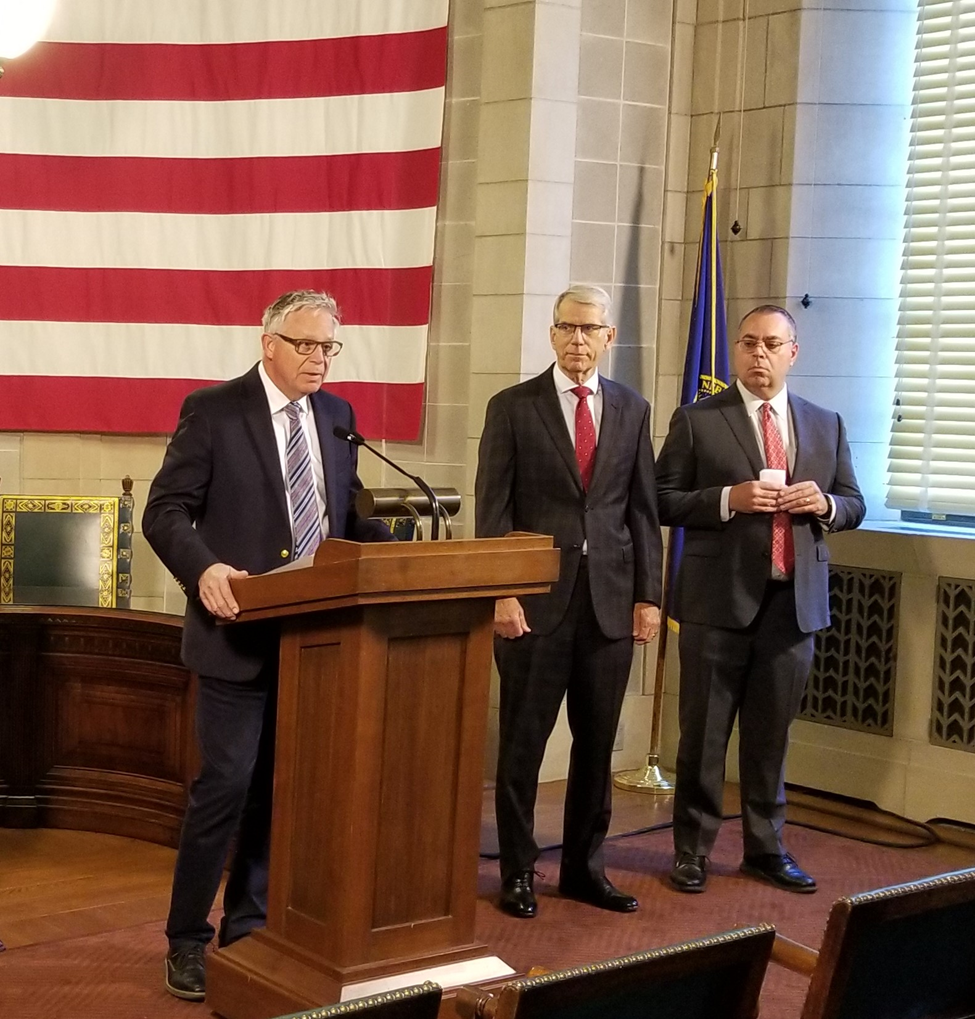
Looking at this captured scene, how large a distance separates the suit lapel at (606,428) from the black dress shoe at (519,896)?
3.74ft

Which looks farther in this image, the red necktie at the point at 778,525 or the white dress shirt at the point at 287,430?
the red necktie at the point at 778,525

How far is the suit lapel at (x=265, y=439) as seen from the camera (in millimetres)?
3459

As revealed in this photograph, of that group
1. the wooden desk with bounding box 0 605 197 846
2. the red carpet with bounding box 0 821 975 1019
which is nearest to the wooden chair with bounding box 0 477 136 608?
the wooden desk with bounding box 0 605 197 846

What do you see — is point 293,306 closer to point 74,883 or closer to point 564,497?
point 564,497

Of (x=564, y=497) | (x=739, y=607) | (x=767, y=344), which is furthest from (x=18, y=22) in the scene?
(x=739, y=607)

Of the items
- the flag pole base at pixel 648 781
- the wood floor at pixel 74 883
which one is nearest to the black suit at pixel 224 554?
the wood floor at pixel 74 883

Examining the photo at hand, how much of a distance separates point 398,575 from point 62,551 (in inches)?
126

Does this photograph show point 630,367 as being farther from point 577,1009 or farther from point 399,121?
point 577,1009

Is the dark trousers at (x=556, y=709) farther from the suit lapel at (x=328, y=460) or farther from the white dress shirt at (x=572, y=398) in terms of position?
the suit lapel at (x=328, y=460)

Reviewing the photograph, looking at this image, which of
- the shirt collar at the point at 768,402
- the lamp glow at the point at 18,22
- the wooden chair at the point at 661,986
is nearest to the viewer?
the wooden chair at the point at 661,986

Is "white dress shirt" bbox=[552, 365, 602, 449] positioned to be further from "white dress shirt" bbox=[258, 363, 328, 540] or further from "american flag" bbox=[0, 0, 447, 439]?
"american flag" bbox=[0, 0, 447, 439]

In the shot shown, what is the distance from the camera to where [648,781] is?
5980 millimetres

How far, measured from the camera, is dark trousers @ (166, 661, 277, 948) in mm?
3459

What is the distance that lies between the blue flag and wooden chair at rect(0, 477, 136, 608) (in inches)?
86.1
